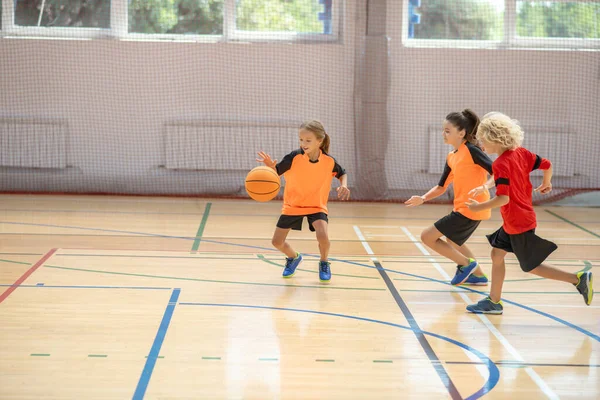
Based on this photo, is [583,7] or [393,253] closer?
[393,253]

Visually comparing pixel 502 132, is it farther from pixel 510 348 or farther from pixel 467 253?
pixel 467 253

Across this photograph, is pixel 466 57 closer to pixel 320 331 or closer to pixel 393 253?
pixel 393 253

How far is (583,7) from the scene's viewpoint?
997cm

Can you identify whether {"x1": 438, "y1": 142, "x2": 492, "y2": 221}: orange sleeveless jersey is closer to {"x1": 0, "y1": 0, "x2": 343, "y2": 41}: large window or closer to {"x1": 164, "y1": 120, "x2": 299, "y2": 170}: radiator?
{"x1": 164, "y1": 120, "x2": 299, "y2": 170}: radiator

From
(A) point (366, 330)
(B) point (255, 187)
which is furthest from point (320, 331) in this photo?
(B) point (255, 187)

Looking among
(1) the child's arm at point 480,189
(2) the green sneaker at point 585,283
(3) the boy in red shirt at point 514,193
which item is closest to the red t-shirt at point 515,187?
(3) the boy in red shirt at point 514,193

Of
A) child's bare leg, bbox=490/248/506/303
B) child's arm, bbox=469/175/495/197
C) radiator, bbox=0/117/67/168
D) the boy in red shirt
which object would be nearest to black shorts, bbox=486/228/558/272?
the boy in red shirt

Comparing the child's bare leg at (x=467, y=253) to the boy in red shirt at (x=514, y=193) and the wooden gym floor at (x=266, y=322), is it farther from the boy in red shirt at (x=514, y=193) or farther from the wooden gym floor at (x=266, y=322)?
the boy in red shirt at (x=514, y=193)

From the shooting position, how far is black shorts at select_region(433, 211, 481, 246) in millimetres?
5137

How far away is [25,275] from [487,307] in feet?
10.2

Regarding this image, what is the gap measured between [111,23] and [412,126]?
4130 millimetres

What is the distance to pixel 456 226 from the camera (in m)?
5.15

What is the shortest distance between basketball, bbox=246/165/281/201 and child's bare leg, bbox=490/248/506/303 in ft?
5.57

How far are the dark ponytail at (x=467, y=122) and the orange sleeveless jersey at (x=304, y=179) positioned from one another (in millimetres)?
870
